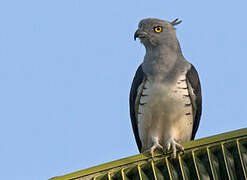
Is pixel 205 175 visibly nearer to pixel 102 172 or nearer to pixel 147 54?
pixel 102 172

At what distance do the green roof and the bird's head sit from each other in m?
3.34

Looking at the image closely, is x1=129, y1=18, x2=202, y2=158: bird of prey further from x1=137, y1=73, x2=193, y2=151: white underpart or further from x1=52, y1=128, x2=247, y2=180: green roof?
x1=52, y1=128, x2=247, y2=180: green roof

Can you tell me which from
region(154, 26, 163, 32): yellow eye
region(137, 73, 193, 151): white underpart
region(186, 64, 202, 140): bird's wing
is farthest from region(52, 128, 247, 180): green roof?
region(154, 26, 163, 32): yellow eye

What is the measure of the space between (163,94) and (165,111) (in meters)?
0.28

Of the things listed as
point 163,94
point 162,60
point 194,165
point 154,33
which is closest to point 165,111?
point 163,94

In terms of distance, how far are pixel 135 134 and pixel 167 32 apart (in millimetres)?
1685

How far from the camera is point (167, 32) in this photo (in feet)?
26.7

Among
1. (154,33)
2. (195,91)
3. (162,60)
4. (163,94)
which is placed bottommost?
(163,94)

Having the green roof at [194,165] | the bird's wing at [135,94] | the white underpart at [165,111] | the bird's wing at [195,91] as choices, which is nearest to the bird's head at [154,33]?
the bird's wing at [135,94]

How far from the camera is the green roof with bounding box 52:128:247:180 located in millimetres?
4402

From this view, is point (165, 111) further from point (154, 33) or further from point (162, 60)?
point (154, 33)

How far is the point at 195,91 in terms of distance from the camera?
296 inches

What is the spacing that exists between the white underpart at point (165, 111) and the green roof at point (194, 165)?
232 cm

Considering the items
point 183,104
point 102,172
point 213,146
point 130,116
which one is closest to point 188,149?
point 213,146
